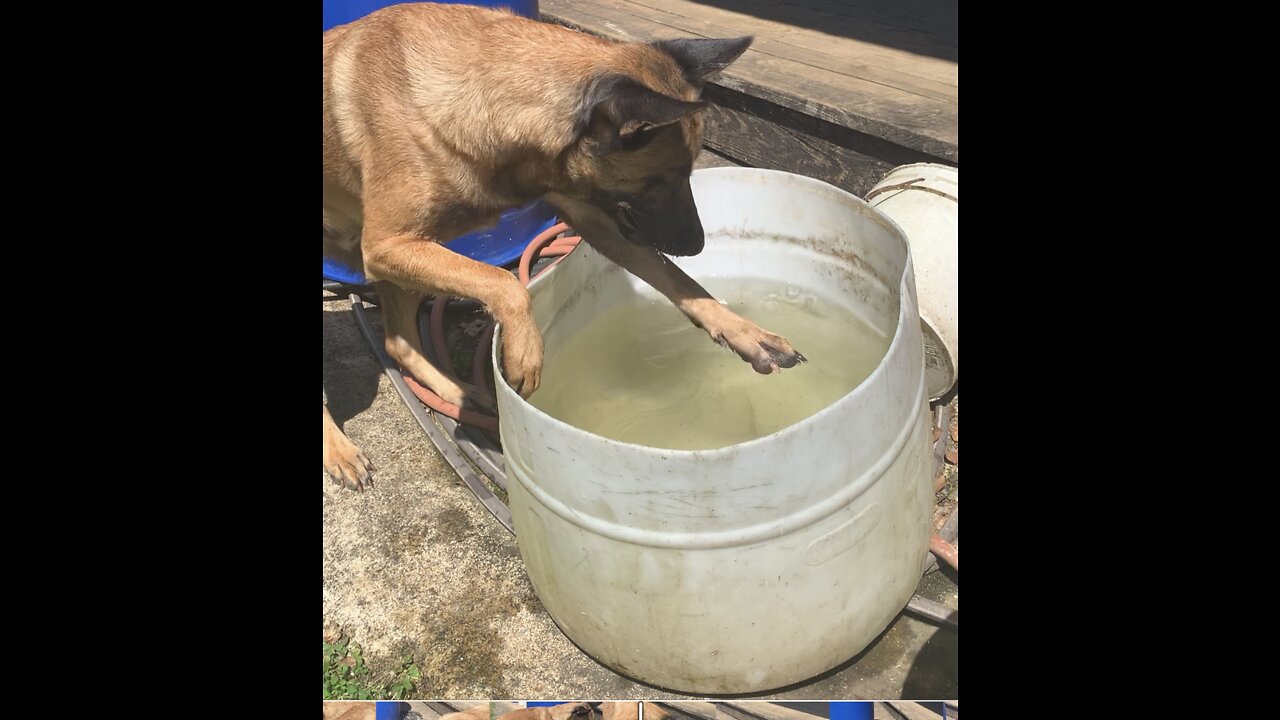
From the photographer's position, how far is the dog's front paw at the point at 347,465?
2482 millimetres

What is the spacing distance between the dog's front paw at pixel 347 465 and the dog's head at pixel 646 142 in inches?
36.8

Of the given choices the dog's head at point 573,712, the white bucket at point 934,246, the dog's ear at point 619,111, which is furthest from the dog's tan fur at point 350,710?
the white bucket at point 934,246

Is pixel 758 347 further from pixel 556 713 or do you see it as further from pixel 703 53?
pixel 556 713

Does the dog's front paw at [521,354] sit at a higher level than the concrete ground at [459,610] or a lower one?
higher

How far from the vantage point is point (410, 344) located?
2984 millimetres

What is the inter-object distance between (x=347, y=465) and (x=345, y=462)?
0.01m

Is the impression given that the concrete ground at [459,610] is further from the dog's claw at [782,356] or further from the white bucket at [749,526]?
the dog's claw at [782,356]

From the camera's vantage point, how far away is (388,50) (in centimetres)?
247

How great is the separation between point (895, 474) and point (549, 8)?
5.69 ft

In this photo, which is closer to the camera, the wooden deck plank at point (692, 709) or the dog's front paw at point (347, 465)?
the wooden deck plank at point (692, 709)

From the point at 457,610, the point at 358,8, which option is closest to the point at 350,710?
the point at 457,610

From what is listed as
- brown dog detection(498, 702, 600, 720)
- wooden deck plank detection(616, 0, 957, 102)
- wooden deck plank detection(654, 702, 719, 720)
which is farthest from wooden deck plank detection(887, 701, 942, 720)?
wooden deck plank detection(616, 0, 957, 102)
